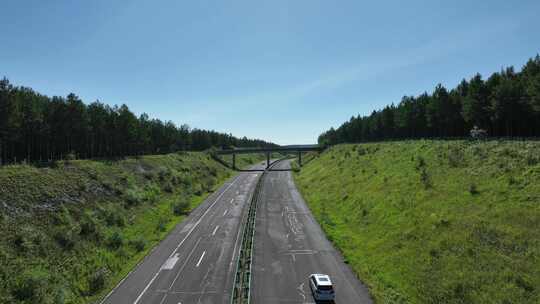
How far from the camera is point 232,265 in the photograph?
29359mm

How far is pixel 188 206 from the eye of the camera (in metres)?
53.8

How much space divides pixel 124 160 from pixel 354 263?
60.0 m

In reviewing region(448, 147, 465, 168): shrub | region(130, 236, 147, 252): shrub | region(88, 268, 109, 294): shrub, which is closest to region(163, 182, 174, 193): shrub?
region(130, 236, 147, 252): shrub

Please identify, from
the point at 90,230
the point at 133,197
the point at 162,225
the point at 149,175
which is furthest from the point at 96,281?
the point at 149,175

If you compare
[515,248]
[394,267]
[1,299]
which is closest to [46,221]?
[1,299]

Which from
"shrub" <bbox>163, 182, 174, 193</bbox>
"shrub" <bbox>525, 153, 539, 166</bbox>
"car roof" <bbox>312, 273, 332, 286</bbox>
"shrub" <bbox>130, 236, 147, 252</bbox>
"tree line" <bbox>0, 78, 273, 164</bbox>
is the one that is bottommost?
"shrub" <bbox>130, 236, 147, 252</bbox>

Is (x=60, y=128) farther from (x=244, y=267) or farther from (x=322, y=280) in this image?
(x=322, y=280)

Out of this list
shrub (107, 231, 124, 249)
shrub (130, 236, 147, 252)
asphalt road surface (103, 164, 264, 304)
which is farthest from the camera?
shrub (130, 236, 147, 252)

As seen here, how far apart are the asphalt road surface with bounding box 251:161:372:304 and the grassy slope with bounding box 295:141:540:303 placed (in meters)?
1.62

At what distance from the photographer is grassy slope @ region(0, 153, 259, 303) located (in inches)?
952

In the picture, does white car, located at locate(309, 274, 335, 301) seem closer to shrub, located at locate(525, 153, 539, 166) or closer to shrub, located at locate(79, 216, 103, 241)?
shrub, located at locate(79, 216, 103, 241)

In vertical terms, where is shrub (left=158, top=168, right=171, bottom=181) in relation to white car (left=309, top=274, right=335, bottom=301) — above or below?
above

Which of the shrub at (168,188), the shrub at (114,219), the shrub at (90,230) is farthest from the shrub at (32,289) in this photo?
the shrub at (168,188)

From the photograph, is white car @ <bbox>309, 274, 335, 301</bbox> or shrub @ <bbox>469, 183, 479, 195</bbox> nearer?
white car @ <bbox>309, 274, 335, 301</bbox>
